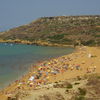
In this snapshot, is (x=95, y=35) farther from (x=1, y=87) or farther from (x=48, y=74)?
(x=1, y=87)

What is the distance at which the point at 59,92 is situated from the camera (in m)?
14.7

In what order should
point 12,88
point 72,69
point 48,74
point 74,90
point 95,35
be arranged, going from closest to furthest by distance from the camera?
point 74,90 < point 12,88 < point 48,74 < point 72,69 < point 95,35

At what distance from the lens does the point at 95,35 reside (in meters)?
103

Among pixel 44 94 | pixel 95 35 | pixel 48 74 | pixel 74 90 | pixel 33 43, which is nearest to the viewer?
pixel 44 94

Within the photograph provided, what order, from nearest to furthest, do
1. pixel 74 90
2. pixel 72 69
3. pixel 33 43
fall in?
pixel 74 90, pixel 72 69, pixel 33 43

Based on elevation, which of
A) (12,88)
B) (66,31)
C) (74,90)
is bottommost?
(12,88)

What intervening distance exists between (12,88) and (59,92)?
40.2 ft

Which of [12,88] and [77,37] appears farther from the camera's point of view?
[77,37]

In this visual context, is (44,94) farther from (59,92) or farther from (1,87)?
(1,87)

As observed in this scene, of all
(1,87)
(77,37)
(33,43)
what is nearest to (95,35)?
(77,37)

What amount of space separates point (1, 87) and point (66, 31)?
92565 mm

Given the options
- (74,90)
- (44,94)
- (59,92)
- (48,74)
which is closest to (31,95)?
(44,94)

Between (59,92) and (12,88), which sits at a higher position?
(59,92)

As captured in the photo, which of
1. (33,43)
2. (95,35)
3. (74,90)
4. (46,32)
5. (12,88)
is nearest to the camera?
(74,90)
